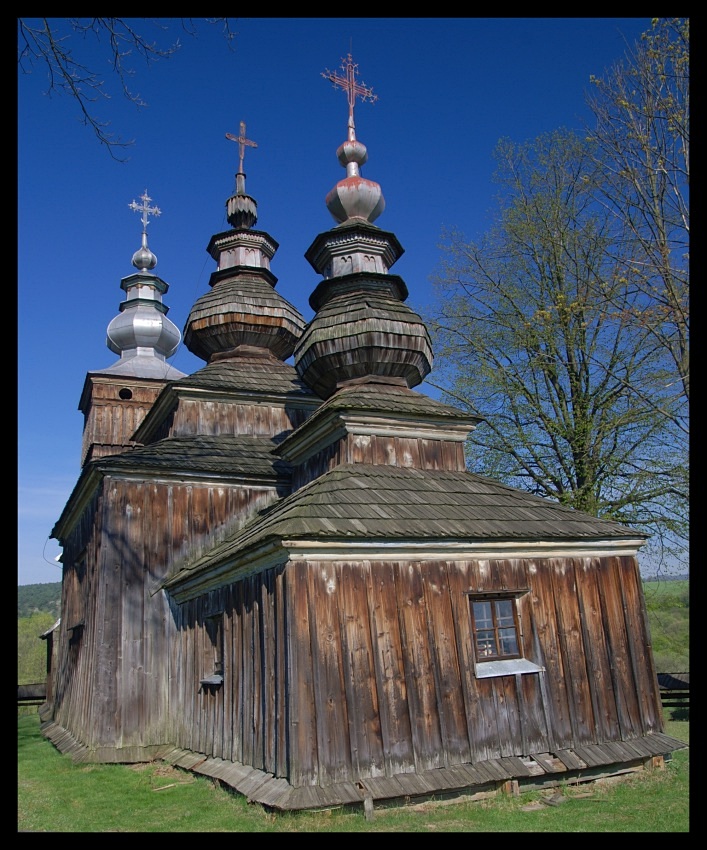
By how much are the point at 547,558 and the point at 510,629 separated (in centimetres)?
124

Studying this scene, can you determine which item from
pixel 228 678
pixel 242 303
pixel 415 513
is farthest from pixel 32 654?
pixel 415 513

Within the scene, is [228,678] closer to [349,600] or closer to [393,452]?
[349,600]

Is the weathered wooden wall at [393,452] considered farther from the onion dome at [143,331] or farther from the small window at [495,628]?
the onion dome at [143,331]

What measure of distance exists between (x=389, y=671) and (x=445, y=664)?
87 centimetres

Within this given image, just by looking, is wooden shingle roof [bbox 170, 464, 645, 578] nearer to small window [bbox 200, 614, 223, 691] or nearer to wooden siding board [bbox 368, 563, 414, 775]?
wooden siding board [bbox 368, 563, 414, 775]

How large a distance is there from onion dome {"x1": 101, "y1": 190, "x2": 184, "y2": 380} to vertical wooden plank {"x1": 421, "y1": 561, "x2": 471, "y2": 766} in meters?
19.5

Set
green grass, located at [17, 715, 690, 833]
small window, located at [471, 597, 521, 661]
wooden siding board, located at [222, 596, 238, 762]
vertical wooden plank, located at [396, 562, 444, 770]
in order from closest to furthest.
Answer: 1. green grass, located at [17, 715, 690, 833]
2. vertical wooden plank, located at [396, 562, 444, 770]
3. small window, located at [471, 597, 521, 661]
4. wooden siding board, located at [222, 596, 238, 762]

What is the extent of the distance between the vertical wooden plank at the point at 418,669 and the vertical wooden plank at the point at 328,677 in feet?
3.11

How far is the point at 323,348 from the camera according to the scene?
46.5 feet

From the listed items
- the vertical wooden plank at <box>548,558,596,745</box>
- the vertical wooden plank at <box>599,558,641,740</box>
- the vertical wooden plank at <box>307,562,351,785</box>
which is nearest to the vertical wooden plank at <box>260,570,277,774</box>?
the vertical wooden plank at <box>307,562,351,785</box>

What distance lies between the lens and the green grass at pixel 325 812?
742 centimetres

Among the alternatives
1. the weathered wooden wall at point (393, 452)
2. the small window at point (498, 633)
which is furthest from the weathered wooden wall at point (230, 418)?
the small window at point (498, 633)

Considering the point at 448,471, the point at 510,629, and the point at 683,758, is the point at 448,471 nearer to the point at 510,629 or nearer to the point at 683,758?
the point at 510,629

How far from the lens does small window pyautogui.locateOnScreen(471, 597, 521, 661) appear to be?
976cm
